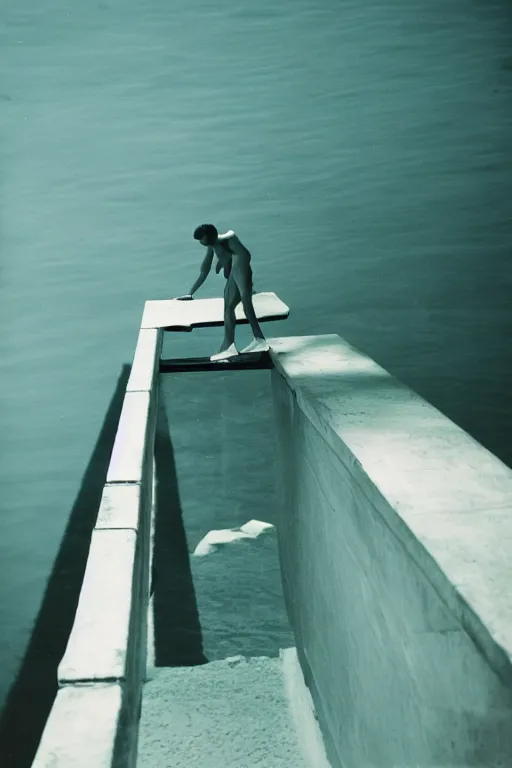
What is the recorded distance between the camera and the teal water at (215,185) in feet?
28.3

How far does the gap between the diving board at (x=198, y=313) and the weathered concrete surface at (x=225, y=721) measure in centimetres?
264

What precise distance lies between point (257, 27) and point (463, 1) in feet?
8.16

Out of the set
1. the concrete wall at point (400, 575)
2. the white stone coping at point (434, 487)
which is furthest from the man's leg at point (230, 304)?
the white stone coping at point (434, 487)

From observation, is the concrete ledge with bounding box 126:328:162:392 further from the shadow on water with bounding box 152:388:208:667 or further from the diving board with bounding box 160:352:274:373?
the shadow on water with bounding box 152:388:208:667

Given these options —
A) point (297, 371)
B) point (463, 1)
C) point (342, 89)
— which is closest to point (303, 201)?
point (342, 89)

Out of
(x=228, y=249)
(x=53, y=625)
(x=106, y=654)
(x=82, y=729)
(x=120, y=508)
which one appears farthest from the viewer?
(x=53, y=625)

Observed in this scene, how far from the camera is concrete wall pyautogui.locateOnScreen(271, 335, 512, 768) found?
1644 mm

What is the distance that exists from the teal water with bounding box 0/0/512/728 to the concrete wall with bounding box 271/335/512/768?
462 cm

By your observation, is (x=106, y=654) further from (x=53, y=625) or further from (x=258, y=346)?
(x=53, y=625)

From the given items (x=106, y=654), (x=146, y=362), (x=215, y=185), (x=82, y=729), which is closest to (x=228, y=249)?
(x=146, y=362)

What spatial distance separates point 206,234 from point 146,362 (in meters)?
1.28

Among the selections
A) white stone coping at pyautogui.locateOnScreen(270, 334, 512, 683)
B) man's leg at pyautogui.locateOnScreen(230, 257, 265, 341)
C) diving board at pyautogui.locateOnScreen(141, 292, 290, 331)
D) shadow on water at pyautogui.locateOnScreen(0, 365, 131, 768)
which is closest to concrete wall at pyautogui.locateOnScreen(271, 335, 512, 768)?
white stone coping at pyautogui.locateOnScreen(270, 334, 512, 683)

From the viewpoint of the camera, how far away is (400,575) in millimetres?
2203

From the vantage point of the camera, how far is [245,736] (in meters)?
4.01
